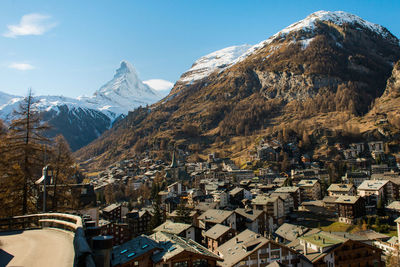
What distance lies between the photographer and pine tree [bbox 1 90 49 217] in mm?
22859

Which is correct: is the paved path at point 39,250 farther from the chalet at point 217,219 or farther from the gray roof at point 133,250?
the chalet at point 217,219

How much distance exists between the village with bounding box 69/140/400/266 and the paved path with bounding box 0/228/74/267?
127 cm

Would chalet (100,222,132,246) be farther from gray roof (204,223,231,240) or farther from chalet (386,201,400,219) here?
chalet (386,201,400,219)

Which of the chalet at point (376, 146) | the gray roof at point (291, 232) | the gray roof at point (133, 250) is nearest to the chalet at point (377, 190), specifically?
the gray roof at point (291, 232)

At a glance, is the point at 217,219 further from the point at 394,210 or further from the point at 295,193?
the point at 394,210

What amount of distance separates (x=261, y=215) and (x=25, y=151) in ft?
161

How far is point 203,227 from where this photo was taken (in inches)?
2282

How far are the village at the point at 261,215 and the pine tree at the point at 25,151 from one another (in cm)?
993

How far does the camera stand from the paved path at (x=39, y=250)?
8.06 metres

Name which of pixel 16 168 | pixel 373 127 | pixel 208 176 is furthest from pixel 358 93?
pixel 16 168

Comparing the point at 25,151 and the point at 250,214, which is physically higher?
the point at 25,151

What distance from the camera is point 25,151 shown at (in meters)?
23.9

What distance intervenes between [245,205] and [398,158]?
68570 mm

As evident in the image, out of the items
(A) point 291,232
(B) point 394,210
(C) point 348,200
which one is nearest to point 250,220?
(A) point 291,232
